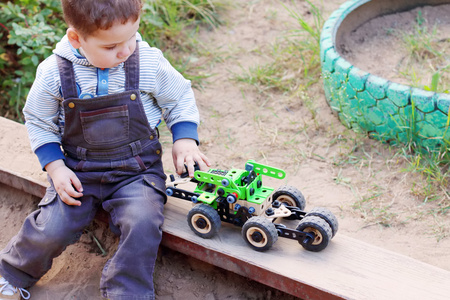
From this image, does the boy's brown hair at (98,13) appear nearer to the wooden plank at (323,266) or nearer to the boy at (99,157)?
the boy at (99,157)

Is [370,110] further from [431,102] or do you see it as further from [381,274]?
[381,274]

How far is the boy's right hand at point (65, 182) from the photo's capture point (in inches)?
89.0

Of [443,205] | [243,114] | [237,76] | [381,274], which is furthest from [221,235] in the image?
[237,76]

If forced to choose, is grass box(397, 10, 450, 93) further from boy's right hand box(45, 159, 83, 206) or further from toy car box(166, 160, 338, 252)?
boy's right hand box(45, 159, 83, 206)

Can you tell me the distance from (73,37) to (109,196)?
686 millimetres

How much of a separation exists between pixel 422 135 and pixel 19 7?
104 inches

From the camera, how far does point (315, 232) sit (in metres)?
2.16

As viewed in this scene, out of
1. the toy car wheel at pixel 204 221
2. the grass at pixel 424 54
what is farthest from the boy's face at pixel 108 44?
the grass at pixel 424 54

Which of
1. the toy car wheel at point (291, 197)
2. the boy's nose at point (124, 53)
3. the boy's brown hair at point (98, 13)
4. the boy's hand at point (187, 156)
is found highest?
the boy's brown hair at point (98, 13)

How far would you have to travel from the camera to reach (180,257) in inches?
101

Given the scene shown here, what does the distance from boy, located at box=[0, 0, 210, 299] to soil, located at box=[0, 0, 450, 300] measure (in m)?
0.26

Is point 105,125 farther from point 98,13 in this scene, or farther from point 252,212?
point 252,212

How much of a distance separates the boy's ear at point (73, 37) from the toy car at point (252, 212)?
27.3 inches

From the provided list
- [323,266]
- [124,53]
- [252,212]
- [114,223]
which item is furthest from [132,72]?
[323,266]
